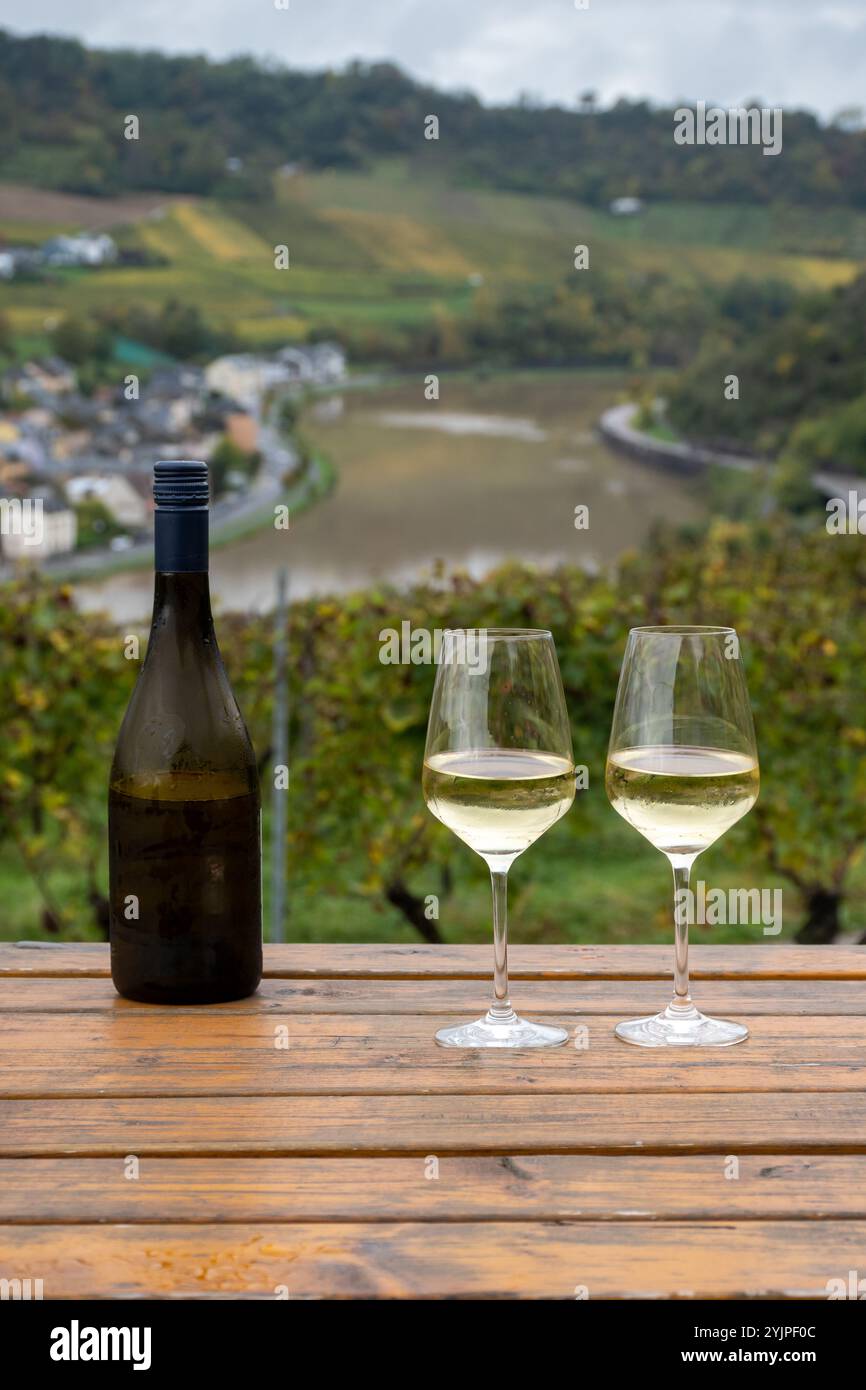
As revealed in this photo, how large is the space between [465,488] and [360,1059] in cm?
412

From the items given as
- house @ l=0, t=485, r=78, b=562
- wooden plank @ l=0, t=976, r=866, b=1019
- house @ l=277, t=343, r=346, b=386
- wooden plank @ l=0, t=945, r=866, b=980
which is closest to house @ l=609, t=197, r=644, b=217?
house @ l=277, t=343, r=346, b=386

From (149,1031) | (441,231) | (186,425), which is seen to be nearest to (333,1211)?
(149,1031)

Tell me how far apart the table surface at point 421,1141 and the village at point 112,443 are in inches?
138

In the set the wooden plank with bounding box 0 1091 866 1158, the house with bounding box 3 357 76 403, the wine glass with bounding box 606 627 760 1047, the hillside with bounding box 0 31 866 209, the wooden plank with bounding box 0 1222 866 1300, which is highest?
the hillside with bounding box 0 31 866 209

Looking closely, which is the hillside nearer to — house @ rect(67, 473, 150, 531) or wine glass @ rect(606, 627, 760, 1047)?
house @ rect(67, 473, 150, 531)

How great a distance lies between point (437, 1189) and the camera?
0.85 meters

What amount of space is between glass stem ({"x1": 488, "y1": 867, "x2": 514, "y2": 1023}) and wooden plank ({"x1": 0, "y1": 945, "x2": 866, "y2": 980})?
0.50ft

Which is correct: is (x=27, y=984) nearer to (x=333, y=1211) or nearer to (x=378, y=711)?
(x=333, y=1211)

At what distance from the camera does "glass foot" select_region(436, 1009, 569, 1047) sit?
1.09 meters

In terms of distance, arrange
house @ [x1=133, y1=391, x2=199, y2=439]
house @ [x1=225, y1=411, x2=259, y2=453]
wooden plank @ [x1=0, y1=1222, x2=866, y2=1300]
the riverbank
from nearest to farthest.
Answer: wooden plank @ [x1=0, y1=1222, x2=866, y2=1300] < house @ [x1=133, y1=391, x2=199, y2=439] < house @ [x1=225, y1=411, x2=259, y2=453] < the riverbank

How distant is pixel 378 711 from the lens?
3287 millimetres

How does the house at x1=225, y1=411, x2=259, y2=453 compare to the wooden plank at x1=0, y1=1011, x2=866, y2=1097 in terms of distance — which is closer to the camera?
the wooden plank at x1=0, y1=1011, x2=866, y2=1097

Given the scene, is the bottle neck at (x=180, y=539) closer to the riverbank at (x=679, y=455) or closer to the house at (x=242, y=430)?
the house at (x=242, y=430)

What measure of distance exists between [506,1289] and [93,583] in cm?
386
